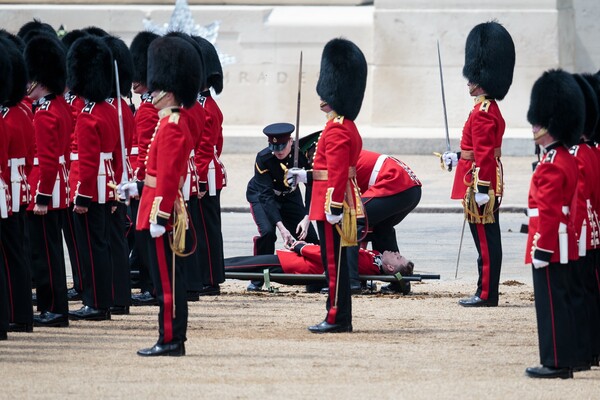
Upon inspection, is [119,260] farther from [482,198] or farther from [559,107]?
[559,107]

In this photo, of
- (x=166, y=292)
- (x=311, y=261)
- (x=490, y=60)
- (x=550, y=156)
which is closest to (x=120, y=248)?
(x=311, y=261)

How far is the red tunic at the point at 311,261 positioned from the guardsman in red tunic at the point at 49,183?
74.2 inches

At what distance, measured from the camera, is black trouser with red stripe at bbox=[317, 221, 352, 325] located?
8523 mm

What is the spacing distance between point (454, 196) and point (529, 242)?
2741 mm

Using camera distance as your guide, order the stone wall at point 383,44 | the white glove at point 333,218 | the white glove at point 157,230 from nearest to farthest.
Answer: the white glove at point 157,230, the white glove at point 333,218, the stone wall at point 383,44

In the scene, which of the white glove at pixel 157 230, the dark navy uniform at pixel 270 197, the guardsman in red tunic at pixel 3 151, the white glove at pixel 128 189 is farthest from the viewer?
the dark navy uniform at pixel 270 197

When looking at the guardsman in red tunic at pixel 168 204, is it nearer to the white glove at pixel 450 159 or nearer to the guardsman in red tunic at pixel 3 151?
the guardsman in red tunic at pixel 3 151

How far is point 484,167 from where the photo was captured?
972 cm

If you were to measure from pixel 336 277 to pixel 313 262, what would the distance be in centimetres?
168

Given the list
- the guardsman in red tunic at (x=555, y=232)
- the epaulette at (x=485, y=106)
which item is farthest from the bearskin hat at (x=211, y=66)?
the guardsman in red tunic at (x=555, y=232)

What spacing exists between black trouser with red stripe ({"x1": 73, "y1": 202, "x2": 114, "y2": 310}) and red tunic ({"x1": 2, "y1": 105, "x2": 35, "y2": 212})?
1.98ft

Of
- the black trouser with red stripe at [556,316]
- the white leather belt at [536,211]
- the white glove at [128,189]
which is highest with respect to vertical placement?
the white glove at [128,189]

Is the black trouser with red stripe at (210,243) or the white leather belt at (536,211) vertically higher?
the white leather belt at (536,211)

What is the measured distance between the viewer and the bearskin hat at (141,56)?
34.2ft
